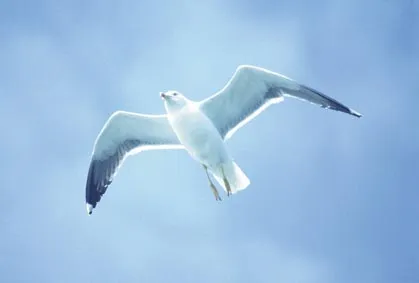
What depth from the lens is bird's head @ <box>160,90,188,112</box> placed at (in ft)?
33.7

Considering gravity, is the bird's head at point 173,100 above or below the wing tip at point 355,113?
above

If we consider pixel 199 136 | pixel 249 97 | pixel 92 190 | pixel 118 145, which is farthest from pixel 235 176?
pixel 92 190

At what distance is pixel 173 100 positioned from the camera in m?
10.3

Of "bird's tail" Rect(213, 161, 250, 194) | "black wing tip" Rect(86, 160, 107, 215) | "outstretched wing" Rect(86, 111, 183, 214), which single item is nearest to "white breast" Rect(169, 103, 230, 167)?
"bird's tail" Rect(213, 161, 250, 194)

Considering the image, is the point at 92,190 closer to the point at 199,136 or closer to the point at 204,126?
the point at 199,136

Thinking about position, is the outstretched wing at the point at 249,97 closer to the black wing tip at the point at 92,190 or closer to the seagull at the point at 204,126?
the seagull at the point at 204,126

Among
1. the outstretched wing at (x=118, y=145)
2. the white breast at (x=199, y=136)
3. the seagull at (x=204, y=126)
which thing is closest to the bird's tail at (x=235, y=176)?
the seagull at (x=204, y=126)

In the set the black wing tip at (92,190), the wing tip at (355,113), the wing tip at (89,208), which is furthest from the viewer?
the black wing tip at (92,190)

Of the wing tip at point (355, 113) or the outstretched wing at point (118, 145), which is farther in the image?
the outstretched wing at point (118, 145)

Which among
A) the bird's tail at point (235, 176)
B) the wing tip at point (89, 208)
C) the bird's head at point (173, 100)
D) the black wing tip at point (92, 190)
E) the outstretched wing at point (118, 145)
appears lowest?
the bird's tail at point (235, 176)

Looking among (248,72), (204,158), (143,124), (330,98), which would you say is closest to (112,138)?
(143,124)

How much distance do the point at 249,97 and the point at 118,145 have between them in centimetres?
205

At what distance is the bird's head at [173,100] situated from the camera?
10.3 meters

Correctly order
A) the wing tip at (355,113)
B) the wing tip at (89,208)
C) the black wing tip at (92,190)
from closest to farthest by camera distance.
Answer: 1. the wing tip at (355,113)
2. the wing tip at (89,208)
3. the black wing tip at (92,190)
